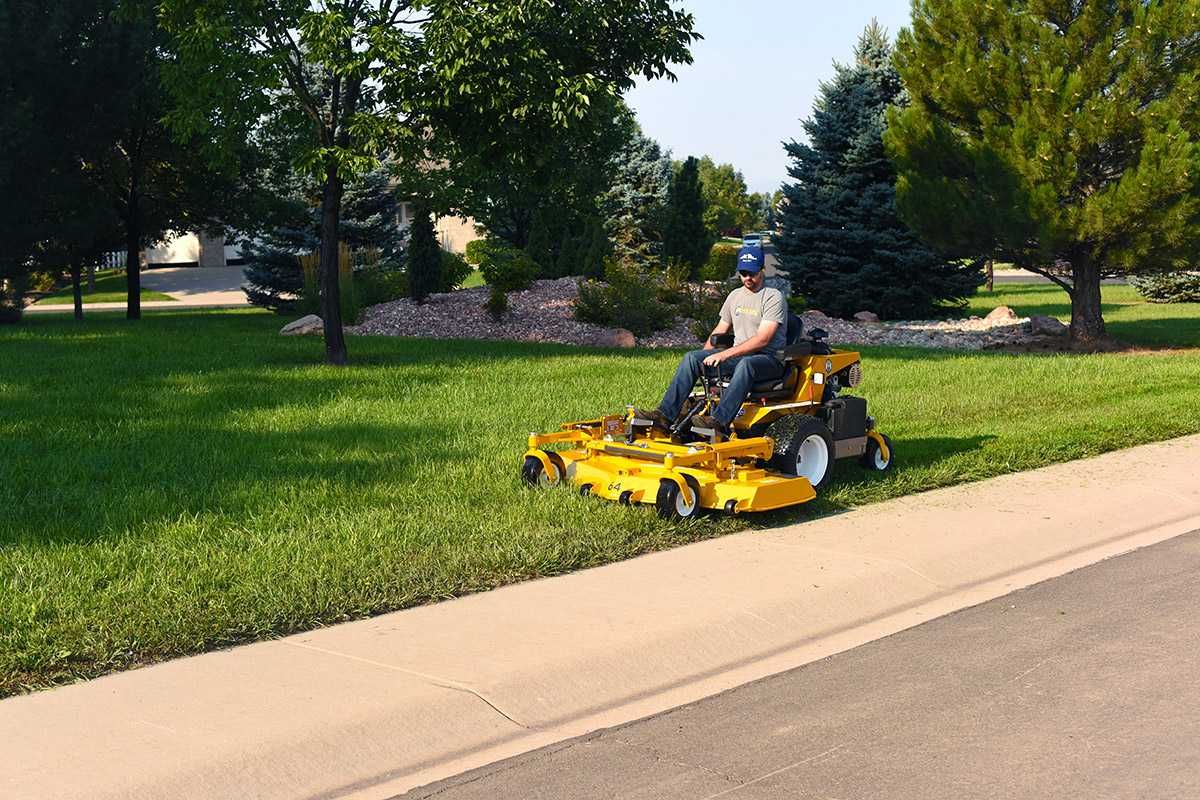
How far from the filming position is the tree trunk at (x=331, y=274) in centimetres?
1888

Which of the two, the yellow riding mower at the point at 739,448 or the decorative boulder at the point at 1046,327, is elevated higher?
the decorative boulder at the point at 1046,327

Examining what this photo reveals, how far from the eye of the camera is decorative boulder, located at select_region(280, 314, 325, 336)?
81.9ft

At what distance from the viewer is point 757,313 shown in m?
9.84

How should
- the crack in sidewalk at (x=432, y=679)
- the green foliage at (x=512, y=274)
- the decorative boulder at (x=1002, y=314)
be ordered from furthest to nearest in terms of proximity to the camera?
the decorative boulder at (x=1002, y=314), the green foliage at (x=512, y=274), the crack in sidewalk at (x=432, y=679)

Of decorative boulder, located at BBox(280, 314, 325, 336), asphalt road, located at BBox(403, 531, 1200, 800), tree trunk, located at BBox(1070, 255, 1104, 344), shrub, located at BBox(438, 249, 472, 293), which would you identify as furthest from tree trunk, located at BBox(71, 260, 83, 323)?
asphalt road, located at BBox(403, 531, 1200, 800)

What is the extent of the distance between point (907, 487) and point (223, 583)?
519 centimetres

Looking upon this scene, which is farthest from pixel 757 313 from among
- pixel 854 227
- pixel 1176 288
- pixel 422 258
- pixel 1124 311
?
pixel 1176 288

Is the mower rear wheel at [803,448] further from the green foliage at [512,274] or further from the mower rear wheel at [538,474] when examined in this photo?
Answer: the green foliage at [512,274]

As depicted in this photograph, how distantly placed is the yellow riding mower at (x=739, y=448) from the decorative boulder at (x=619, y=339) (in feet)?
40.8

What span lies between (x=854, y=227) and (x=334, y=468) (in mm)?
21117

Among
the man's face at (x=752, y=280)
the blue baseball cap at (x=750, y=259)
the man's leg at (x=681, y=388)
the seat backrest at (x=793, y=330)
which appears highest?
the blue baseball cap at (x=750, y=259)

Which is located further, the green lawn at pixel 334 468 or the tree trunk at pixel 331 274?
the tree trunk at pixel 331 274

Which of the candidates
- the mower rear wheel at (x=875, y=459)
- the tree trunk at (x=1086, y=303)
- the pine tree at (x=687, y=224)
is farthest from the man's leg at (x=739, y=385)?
the pine tree at (x=687, y=224)

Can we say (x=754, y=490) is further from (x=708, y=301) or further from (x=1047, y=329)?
(x=1047, y=329)
